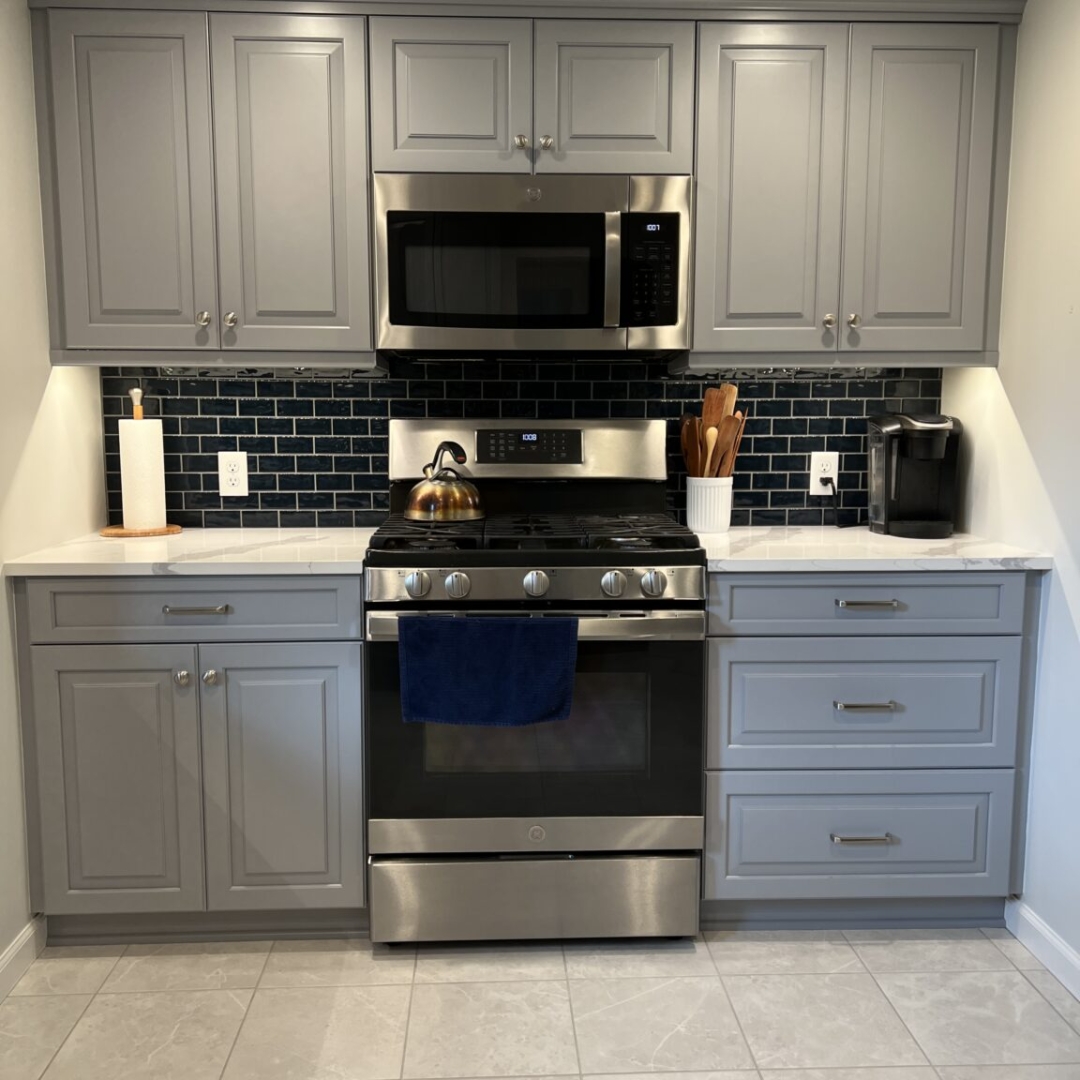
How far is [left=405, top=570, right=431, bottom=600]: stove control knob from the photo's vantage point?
2.24m

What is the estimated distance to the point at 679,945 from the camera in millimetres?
2400

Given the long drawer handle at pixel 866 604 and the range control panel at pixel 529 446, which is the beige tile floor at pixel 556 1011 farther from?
the range control panel at pixel 529 446

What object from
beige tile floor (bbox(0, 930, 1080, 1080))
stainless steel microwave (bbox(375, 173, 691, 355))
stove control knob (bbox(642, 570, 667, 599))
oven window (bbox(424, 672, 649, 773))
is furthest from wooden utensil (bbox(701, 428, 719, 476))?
beige tile floor (bbox(0, 930, 1080, 1080))

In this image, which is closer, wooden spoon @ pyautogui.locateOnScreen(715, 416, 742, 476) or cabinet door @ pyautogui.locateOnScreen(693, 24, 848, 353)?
cabinet door @ pyautogui.locateOnScreen(693, 24, 848, 353)

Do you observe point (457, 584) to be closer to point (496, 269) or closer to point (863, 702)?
point (496, 269)

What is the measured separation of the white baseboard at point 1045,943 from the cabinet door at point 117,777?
194 centimetres

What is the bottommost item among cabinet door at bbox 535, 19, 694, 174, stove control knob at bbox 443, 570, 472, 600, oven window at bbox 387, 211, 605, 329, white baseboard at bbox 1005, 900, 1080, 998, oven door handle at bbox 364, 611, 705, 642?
white baseboard at bbox 1005, 900, 1080, 998

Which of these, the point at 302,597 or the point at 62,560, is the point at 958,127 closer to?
the point at 302,597

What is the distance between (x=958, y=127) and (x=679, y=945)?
209cm

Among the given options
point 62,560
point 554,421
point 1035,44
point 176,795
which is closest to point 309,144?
point 554,421

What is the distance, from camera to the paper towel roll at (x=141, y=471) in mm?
2645

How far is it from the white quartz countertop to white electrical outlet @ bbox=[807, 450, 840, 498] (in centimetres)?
29

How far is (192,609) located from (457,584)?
1.97 feet

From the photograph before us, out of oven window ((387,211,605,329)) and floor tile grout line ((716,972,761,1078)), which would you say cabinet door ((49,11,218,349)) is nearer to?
oven window ((387,211,605,329))
